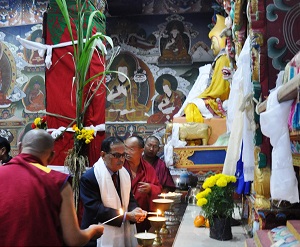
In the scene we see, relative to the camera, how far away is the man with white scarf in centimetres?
281

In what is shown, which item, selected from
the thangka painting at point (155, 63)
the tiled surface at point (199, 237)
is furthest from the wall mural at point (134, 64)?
the tiled surface at point (199, 237)

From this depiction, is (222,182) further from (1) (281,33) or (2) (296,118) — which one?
(2) (296,118)

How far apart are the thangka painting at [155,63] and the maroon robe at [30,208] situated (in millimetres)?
5640

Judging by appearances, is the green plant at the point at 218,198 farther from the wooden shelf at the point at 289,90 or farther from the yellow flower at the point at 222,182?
the wooden shelf at the point at 289,90

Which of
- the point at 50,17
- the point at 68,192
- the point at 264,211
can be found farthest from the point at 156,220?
the point at 50,17

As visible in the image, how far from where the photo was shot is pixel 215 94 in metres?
5.13

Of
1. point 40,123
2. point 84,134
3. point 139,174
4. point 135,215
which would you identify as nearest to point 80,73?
point 84,134

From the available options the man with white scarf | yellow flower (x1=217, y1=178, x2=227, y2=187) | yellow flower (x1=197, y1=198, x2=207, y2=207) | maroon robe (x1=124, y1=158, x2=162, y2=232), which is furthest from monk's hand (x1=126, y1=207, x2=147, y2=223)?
maroon robe (x1=124, y1=158, x2=162, y2=232)

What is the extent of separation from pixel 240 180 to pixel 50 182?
1952 millimetres

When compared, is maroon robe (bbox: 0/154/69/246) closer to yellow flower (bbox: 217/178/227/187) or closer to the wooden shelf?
the wooden shelf

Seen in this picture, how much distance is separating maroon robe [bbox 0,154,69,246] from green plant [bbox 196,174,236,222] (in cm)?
142

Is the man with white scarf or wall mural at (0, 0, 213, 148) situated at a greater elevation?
wall mural at (0, 0, 213, 148)

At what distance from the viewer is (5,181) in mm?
1846

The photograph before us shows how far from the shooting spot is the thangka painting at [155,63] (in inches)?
293
